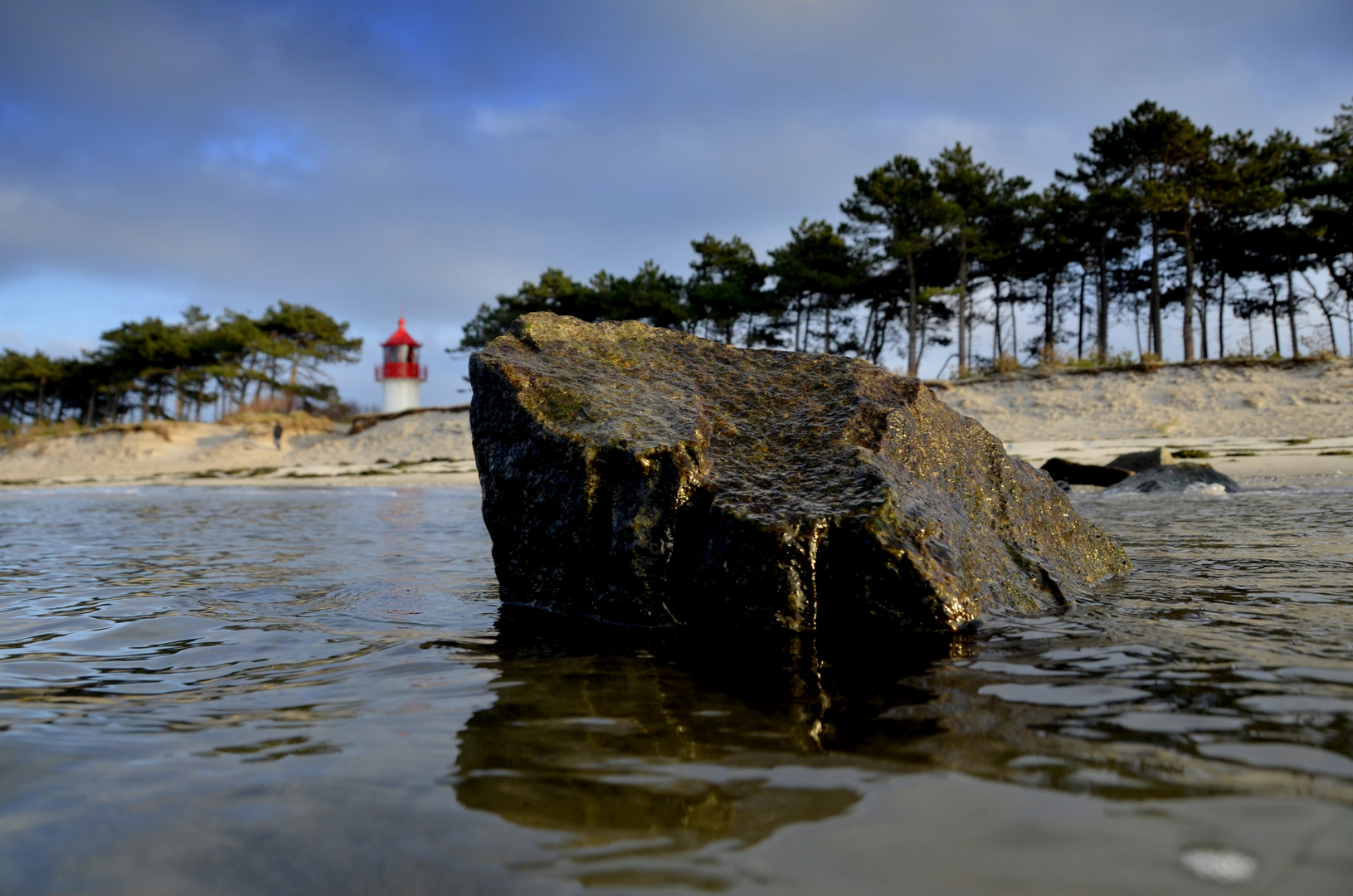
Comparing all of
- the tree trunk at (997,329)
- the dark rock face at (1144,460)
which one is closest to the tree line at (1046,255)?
the tree trunk at (997,329)

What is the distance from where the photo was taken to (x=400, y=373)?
3850 centimetres

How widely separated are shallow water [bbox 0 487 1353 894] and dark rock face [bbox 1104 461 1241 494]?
703 centimetres

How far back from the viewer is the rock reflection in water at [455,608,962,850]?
4.89 ft

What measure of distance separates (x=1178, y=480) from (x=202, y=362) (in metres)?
48.6

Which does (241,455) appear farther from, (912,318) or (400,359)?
(912,318)

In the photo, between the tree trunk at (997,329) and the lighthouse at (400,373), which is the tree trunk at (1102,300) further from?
the lighthouse at (400,373)

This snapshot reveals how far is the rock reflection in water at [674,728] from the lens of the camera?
1.49 meters

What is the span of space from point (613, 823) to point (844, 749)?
616mm

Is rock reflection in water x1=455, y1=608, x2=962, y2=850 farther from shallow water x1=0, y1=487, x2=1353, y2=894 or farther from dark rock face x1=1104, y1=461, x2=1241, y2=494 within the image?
dark rock face x1=1104, y1=461, x2=1241, y2=494

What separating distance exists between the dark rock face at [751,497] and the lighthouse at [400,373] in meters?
36.5

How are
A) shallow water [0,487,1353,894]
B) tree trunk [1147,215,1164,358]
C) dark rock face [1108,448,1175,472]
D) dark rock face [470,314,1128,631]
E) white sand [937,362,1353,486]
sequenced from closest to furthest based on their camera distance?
shallow water [0,487,1353,894], dark rock face [470,314,1128,631], dark rock face [1108,448,1175,472], white sand [937,362,1353,486], tree trunk [1147,215,1164,358]

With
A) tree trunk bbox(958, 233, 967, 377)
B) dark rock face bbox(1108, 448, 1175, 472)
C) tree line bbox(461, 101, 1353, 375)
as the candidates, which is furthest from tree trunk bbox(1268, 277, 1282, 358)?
dark rock face bbox(1108, 448, 1175, 472)

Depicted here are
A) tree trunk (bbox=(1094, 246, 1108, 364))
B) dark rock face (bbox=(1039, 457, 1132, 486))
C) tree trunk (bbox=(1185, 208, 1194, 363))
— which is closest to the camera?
dark rock face (bbox=(1039, 457, 1132, 486))

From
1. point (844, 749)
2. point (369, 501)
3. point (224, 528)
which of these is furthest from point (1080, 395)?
point (844, 749)
